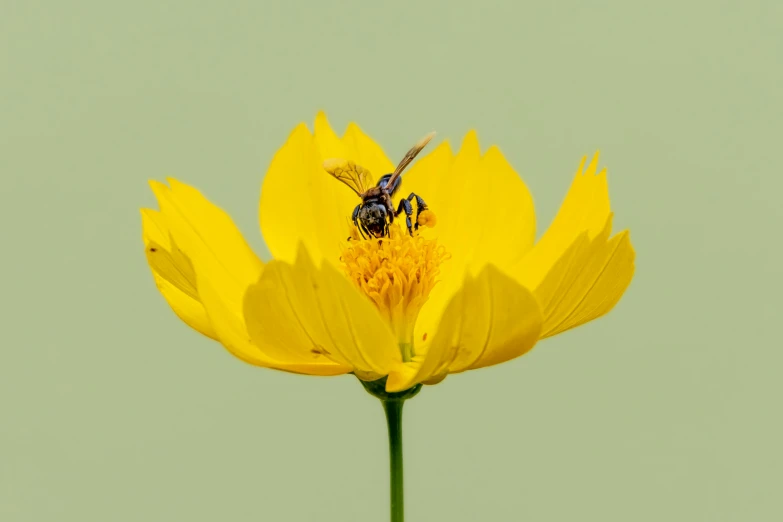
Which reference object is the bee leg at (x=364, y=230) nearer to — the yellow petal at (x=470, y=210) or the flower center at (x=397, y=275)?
the flower center at (x=397, y=275)

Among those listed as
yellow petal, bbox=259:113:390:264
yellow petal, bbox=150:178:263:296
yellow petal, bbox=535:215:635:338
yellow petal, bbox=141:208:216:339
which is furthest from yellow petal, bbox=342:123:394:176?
yellow petal, bbox=535:215:635:338

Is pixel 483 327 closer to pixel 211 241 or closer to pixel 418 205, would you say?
pixel 418 205

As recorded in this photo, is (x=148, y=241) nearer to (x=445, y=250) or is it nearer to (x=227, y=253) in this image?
(x=227, y=253)

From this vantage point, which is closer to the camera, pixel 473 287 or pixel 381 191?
pixel 473 287

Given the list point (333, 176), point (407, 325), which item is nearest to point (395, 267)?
point (407, 325)

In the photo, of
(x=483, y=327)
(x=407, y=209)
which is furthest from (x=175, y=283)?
(x=483, y=327)

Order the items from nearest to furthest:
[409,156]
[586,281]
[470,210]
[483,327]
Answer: [483,327]
[586,281]
[409,156]
[470,210]
